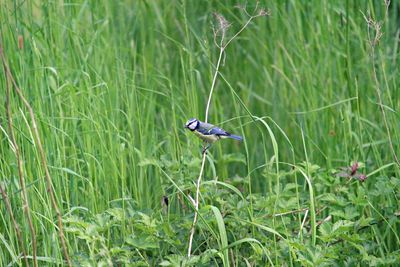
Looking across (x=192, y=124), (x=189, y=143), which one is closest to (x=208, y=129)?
(x=192, y=124)

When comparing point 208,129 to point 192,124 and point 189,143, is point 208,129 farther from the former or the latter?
point 189,143

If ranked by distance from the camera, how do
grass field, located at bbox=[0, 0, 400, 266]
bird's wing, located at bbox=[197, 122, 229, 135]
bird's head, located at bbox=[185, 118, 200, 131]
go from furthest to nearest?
bird's head, located at bbox=[185, 118, 200, 131] < bird's wing, located at bbox=[197, 122, 229, 135] < grass field, located at bbox=[0, 0, 400, 266]

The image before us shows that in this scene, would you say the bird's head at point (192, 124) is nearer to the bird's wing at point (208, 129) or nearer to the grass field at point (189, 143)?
the bird's wing at point (208, 129)

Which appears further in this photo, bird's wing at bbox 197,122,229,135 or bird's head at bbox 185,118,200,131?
bird's head at bbox 185,118,200,131

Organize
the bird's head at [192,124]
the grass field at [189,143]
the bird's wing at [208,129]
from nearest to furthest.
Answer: the grass field at [189,143]
the bird's wing at [208,129]
the bird's head at [192,124]

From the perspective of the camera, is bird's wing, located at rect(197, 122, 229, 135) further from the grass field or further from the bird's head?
the grass field

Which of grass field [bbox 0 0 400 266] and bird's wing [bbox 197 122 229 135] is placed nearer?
grass field [bbox 0 0 400 266]

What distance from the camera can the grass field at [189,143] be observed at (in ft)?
10.9

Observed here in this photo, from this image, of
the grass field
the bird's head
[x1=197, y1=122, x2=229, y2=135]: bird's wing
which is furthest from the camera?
the bird's head

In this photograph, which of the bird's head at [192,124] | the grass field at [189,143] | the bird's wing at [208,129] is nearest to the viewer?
the grass field at [189,143]

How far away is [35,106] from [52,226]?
26.3 inches

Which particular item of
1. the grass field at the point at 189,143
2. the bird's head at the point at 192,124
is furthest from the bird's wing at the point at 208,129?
the grass field at the point at 189,143

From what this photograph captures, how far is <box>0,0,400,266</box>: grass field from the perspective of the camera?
3324 millimetres

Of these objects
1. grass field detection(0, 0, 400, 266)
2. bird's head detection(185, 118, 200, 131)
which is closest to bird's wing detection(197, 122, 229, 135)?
bird's head detection(185, 118, 200, 131)
